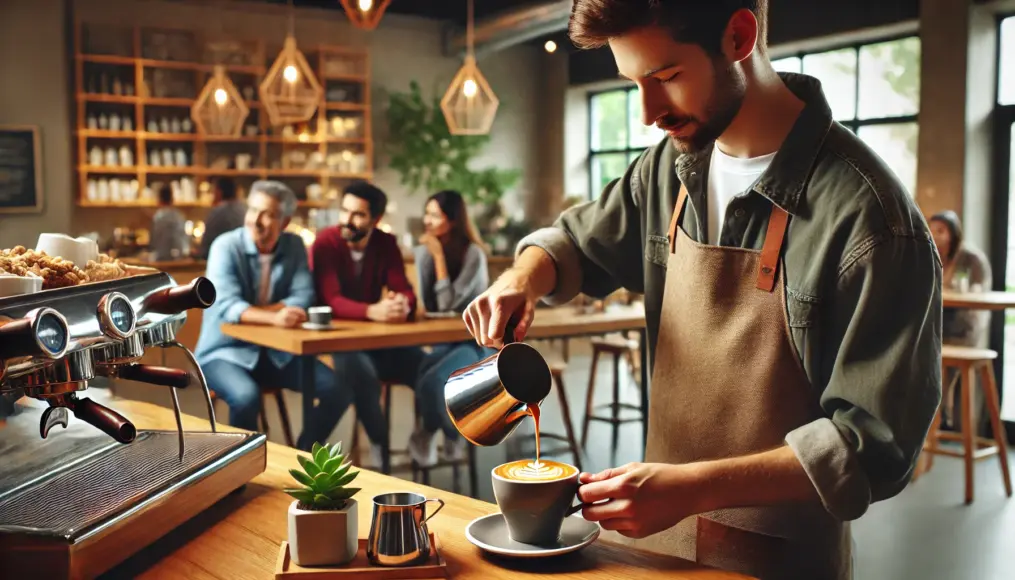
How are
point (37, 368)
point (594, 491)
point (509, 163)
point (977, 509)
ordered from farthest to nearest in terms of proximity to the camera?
1. point (509, 163)
2. point (977, 509)
3. point (594, 491)
4. point (37, 368)

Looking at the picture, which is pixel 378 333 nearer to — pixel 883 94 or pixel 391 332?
pixel 391 332

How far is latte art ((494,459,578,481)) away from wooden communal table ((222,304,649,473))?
2.59 m

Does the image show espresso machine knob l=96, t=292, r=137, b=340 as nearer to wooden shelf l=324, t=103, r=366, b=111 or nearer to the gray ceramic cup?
the gray ceramic cup

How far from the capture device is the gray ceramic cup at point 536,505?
1152 mm

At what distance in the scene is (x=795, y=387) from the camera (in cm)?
139

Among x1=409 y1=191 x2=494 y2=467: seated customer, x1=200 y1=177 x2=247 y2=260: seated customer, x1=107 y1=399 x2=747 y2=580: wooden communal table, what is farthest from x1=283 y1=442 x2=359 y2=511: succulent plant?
x1=200 y1=177 x2=247 y2=260: seated customer

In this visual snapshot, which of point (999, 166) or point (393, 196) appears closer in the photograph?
point (999, 166)

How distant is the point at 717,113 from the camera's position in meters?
1.38

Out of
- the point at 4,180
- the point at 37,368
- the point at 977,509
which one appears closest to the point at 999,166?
the point at 977,509

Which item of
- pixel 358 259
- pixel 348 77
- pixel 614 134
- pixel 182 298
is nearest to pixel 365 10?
pixel 182 298

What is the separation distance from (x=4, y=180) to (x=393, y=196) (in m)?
3.79

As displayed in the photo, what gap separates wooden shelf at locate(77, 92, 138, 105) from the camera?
8.30 m

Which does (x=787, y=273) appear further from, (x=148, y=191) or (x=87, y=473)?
(x=148, y=191)

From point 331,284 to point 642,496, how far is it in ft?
12.3
